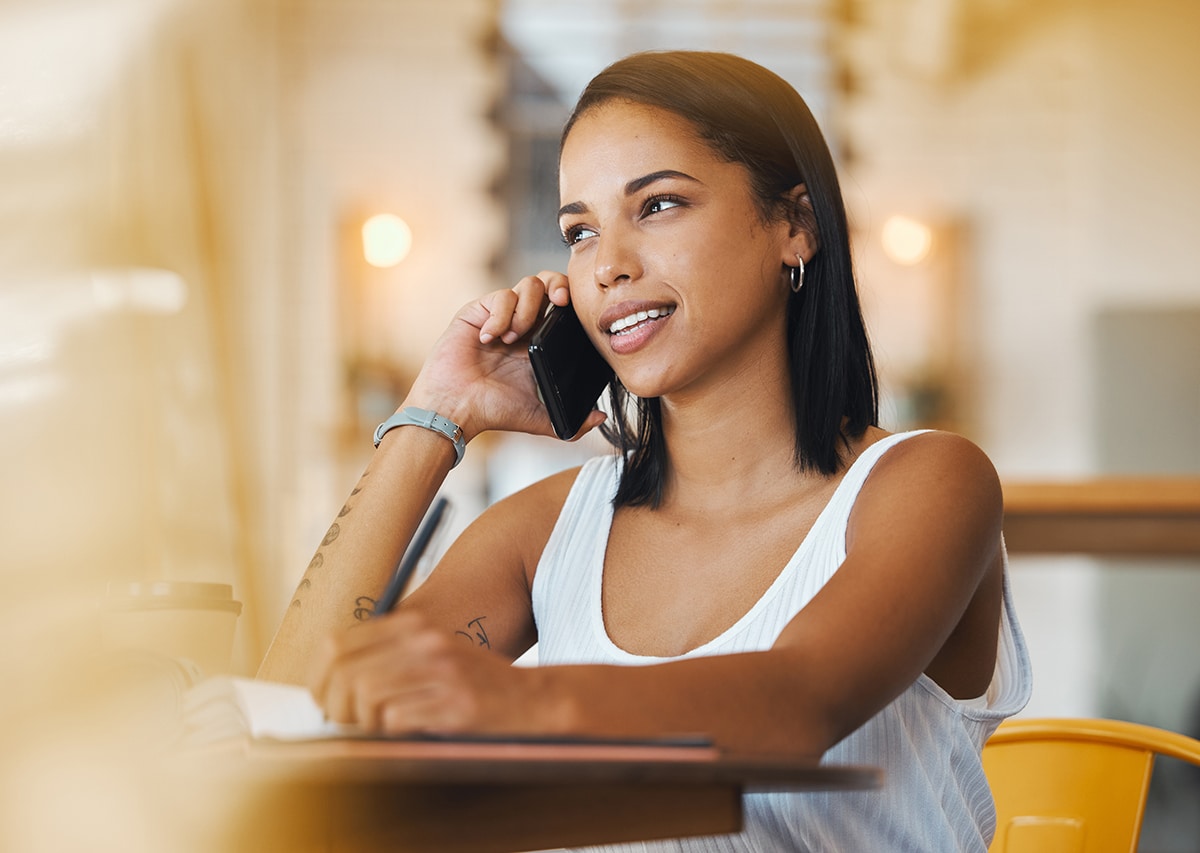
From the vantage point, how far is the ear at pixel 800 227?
133cm

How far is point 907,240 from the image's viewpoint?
4785mm

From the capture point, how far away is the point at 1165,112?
4734 mm

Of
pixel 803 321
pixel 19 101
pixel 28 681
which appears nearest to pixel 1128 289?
pixel 803 321

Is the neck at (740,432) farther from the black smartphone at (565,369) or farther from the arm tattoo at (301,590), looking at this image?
the arm tattoo at (301,590)

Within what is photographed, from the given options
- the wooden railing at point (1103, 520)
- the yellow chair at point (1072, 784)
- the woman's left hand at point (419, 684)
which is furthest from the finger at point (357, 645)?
the wooden railing at point (1103, 520)

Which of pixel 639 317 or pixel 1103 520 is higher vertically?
pixel 639 317

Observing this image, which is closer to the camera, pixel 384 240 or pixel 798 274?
pixel 798 274

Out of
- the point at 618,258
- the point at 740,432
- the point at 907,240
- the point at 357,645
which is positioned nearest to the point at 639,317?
the point at 618,258

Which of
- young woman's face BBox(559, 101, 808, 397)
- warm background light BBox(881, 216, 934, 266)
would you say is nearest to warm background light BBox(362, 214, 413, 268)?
warm background light BBox(881, 216, 934, 266)

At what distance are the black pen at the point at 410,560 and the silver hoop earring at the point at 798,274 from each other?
0.47 m

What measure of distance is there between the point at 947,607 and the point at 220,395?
3.51m

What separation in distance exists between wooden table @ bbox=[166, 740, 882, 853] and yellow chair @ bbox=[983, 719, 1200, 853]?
2.80 feet

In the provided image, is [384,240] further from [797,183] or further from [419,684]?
[419,684]

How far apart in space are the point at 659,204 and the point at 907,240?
3775mm
